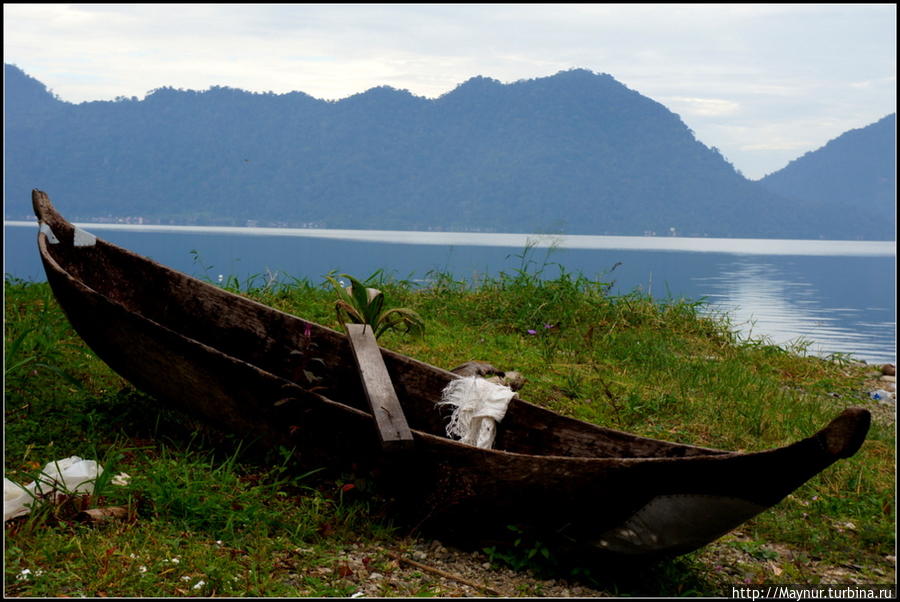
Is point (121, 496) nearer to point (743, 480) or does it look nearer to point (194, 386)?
point (194, 386)

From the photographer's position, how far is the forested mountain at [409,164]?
6594cm

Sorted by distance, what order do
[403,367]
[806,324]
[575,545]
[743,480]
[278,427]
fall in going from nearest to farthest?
[743,480]
[575,545]
[278,427]
[403,367]
[806,324]

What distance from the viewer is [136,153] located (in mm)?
69062

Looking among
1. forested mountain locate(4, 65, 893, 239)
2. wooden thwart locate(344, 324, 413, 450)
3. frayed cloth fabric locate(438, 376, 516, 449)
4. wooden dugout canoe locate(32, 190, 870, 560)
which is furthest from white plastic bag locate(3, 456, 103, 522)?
forested mountain locate(4, 65, 893, 239)

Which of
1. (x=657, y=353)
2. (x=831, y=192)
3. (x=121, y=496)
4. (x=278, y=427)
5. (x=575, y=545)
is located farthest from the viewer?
(x=831, y=192)

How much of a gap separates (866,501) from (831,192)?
364ft

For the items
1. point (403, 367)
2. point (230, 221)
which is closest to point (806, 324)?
point (403, 367)

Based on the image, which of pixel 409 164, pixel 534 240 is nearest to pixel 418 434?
pixel 534 240

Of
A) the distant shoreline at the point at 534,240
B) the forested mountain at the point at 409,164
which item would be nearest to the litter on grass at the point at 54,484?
the distant shoreline at the point at 534,240

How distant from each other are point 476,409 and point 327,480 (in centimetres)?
80

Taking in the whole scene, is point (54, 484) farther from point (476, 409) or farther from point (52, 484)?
point (476, 409)

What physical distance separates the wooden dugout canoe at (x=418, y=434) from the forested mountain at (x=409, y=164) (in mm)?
62183

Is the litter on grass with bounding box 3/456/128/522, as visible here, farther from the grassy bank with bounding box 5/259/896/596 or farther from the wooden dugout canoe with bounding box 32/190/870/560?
the wooden dugout canoe with bounding box 32/190/870/560

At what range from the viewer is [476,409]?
11.8ft
